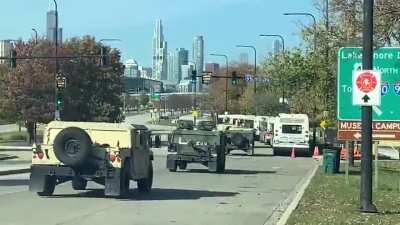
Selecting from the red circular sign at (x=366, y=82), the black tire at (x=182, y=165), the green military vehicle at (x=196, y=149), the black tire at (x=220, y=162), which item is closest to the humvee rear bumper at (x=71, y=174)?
the red circular sign at (x=366, y=82)

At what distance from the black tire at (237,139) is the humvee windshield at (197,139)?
66.2 ft

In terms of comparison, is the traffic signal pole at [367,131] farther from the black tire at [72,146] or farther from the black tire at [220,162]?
the black tire at [220,162]

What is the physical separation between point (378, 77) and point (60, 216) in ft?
21.7

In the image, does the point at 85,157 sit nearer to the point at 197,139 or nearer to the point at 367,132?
the point at 367,132

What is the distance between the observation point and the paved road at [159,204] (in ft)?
47.8

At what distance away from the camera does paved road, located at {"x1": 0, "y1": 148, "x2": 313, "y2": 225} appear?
14.6 meters

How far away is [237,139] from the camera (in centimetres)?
5262

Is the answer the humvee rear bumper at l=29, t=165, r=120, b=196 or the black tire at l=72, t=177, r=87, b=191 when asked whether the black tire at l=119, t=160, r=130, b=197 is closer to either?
the humvee rear bumper at l=29, t=165, r=120, b=196

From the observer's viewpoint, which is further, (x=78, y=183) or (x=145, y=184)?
(x=145, y=184)

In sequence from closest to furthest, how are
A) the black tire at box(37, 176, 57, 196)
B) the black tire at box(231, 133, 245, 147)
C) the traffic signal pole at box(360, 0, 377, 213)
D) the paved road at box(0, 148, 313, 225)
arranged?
the traffic signal pole at box(360, 0, 377, 213) < the paved road at box(0, 148, 313, 225) < the black tire at box(37, 176, 57, 196) < the black tire at box(231, 133, 245, 147)

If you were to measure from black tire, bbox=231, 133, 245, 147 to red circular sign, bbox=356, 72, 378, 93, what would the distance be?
124 feet

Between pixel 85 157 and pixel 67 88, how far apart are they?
5078 cm

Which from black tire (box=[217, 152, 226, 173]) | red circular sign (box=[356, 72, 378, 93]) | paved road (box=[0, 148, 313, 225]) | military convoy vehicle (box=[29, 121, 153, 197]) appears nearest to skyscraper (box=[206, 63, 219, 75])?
black tire (box=[217, 152, 226, 173])

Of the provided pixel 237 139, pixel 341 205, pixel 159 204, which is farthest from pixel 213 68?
pixel 341 205
